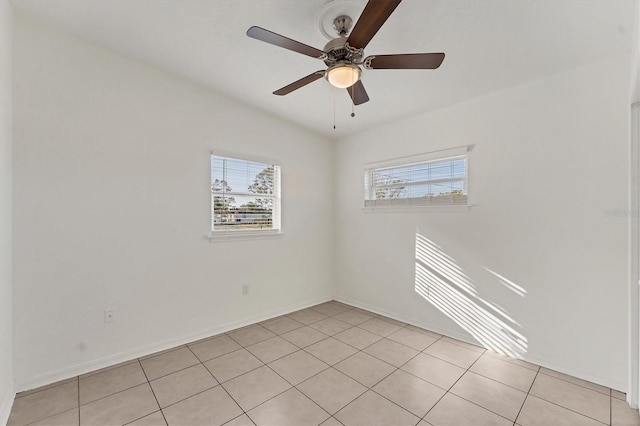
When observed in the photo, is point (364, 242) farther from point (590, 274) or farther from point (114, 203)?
point (114, 203)

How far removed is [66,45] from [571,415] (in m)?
4.75

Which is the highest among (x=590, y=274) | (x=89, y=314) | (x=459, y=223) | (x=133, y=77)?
(x=133, y=77)

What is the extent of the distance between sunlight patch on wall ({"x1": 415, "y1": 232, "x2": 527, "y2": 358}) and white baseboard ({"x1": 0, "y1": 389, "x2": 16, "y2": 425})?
3618mm

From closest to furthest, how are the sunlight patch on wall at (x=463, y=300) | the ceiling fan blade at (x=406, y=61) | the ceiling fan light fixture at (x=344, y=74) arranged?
the ceiling fan blade at (x=406, y=61) → the ceiling fan light fixture at (x=344, y=74) → the sunlight patch on wall at (x=463, y=300)

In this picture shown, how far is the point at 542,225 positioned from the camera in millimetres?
2570

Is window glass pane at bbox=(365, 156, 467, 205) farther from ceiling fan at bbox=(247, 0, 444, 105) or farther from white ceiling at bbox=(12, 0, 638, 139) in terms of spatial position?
ceiling fan at bbox=(247, 0, 444, 105)

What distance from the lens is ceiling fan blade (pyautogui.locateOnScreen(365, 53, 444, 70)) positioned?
68.4 inches

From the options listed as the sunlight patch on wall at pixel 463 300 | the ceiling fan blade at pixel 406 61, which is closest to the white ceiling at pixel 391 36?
the ceiling fan blade at pixel 406 61

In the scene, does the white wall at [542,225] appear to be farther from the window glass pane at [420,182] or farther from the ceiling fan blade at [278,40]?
the ceiling fan blade at [278,40]

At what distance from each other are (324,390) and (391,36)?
275 centimetres

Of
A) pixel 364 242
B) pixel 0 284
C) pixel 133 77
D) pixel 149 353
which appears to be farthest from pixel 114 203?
pixel 364 242

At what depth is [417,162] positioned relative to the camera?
353 centimetres

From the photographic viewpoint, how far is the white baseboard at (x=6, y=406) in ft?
5.89

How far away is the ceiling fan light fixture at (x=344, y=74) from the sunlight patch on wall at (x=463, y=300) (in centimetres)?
217
